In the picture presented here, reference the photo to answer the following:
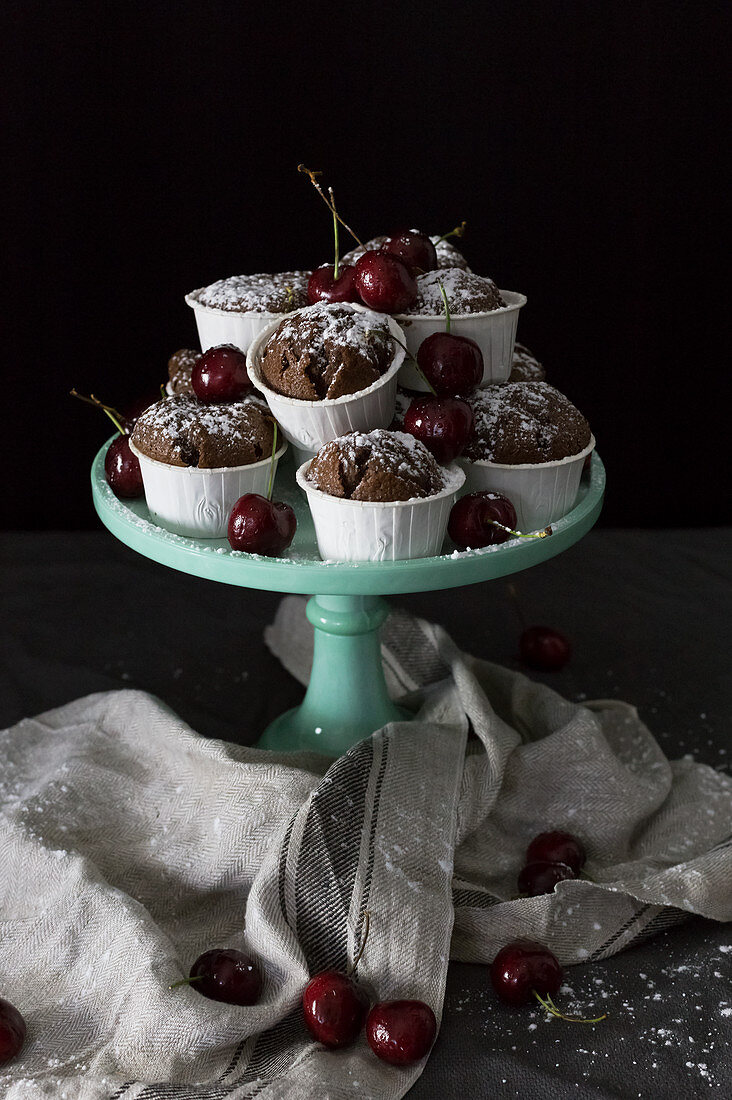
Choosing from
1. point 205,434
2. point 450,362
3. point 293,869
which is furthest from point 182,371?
point 293,869

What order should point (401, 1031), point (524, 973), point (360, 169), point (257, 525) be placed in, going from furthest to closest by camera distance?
point (360, 169) < point (257, 525) < point (524, 973) < point (401, 1031)

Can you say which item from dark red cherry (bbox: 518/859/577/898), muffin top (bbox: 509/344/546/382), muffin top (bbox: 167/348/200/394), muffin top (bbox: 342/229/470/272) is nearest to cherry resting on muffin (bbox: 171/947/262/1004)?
dark red cherry (bbox: 518/859/577/898)

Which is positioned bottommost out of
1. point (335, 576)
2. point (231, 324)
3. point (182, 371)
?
point (335, 576)

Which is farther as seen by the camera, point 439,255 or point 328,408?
point 439,255

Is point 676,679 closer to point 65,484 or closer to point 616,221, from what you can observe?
point 616,221

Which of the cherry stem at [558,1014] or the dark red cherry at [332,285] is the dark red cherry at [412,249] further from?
the cherry stem at [558,1014]

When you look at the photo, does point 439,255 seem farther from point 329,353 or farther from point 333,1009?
point 333,1009
